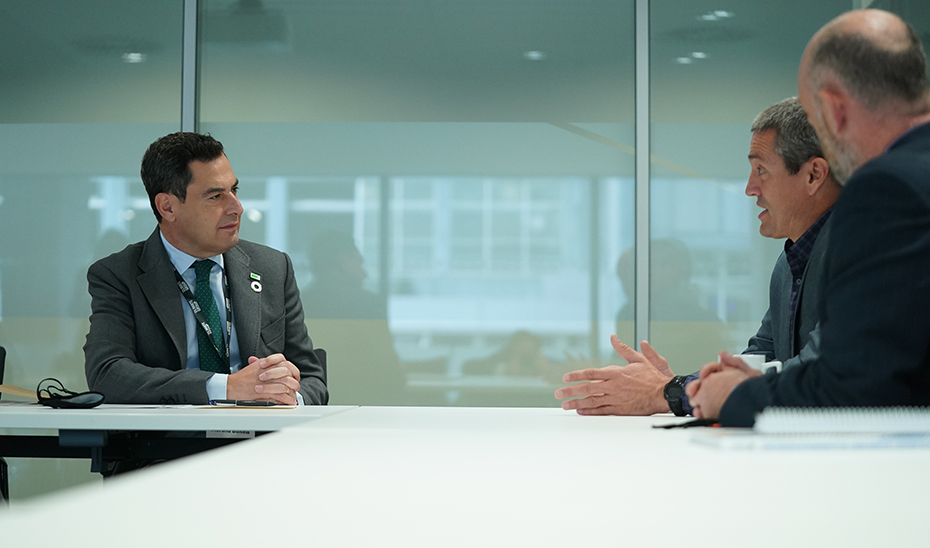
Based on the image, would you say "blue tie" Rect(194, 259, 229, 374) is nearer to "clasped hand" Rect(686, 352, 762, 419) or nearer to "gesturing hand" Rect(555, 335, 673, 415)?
"gesturing hand" Rect(555, 335, 673, 415)

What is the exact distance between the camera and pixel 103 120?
4695 millimetres

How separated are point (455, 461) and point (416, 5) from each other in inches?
162

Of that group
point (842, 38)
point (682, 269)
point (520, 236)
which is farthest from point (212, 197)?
point (682, 269)

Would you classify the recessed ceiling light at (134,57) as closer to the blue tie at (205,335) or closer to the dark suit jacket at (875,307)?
the blue tie at (205,335)

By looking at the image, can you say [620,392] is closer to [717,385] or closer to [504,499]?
[717,385]

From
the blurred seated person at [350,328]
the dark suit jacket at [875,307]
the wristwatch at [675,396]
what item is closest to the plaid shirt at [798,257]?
the wristwatch at [675,396]

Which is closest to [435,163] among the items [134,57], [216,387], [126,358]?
[134,57]

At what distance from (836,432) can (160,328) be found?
228 cm

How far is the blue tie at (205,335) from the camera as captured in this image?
2.74 metres

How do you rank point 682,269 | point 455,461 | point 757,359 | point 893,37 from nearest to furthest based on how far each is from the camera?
point 455,461, point 893,37, point 757,359, point 682,269

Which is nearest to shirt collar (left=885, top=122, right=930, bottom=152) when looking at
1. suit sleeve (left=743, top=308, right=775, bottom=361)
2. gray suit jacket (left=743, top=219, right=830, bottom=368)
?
gray suit jacket (left=743, top=219, right=830, bottom=368)

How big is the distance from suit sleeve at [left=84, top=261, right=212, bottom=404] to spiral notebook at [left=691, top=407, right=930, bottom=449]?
5.89ft

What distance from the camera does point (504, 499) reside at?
2.24 feet

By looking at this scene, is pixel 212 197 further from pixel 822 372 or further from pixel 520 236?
pixel 822 372
